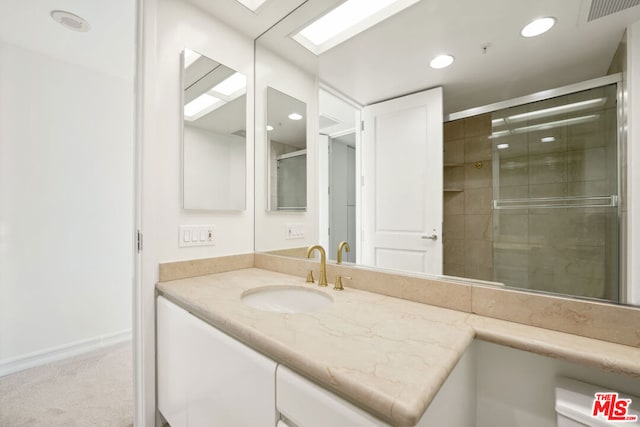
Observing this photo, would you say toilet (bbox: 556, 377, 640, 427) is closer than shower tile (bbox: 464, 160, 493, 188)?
Yes

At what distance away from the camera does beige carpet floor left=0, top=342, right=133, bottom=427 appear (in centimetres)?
148

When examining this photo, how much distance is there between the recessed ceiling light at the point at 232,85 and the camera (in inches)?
61.5

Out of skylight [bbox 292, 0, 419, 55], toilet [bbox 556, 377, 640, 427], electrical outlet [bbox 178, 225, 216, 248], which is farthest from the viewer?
electrical outlet [bbox 178, 225, 216, 248]

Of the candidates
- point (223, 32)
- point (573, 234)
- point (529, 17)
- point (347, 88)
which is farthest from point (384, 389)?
point (223, 32)

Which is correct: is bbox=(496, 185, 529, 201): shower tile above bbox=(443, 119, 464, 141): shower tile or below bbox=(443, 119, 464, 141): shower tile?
below

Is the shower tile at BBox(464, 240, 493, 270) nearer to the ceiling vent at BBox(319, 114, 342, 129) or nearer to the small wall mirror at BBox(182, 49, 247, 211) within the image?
the ceiling vent at BBox(319, 114, 342, 129)

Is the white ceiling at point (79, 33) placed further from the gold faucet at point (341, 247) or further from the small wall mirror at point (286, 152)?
the gold faucet at point (341, 247)

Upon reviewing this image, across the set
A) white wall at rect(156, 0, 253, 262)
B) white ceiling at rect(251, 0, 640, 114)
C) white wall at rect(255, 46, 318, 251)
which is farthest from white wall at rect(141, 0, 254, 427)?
white ceiling at rect(251, 0, 640, 114)

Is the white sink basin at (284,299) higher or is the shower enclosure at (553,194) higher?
the shower enclosure at (553,194)

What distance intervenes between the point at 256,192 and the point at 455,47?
4.14 feet

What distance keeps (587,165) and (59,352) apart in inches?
130

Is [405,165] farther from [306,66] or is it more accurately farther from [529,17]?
[306,66]

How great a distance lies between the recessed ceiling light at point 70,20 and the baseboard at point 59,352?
2.32 m

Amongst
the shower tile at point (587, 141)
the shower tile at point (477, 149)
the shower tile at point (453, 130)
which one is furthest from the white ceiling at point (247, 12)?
the shower tile at point (587, 141)
